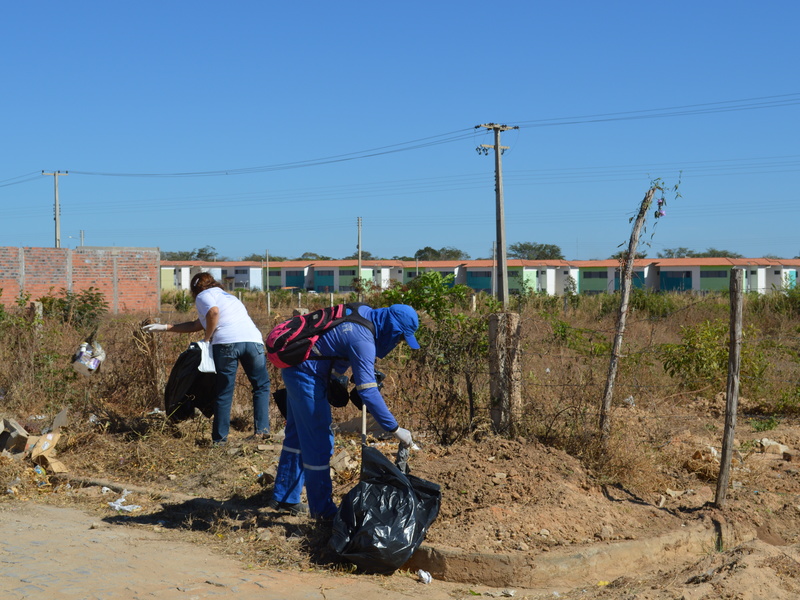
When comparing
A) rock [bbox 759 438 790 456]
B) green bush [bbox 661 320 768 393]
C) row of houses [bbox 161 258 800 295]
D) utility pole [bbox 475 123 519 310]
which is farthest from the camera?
row of houses [bbox 161 258 800 295]

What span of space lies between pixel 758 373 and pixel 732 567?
20.4 feet

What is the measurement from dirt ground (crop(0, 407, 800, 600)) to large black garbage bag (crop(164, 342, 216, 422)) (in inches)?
12.7

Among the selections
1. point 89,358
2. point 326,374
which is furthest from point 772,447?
point 89,358

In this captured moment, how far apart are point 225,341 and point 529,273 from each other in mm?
54419

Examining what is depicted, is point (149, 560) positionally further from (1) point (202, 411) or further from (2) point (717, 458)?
(2) point (717, 458)

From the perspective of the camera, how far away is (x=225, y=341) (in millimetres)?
7137

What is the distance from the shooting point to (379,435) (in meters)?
7.57

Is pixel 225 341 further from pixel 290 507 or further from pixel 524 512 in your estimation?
pixel 524 512

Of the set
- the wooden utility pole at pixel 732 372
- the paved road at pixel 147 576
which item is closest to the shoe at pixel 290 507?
the paved road at pixel 147 576

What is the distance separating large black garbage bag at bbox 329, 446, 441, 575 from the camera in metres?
4.68

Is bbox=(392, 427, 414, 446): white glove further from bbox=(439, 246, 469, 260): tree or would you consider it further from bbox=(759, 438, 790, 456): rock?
bbox=(439, 246, 469, 260): tree

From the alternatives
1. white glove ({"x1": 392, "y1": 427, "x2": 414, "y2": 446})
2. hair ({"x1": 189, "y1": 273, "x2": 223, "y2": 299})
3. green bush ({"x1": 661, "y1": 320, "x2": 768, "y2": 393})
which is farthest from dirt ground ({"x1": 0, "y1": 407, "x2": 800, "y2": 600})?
green bush ({"x1": 661, "y1": 320, "x2": 768, "y2": 393})

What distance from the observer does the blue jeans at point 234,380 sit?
7164mm

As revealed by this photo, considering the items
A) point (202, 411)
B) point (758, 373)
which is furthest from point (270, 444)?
point (758, 373)
